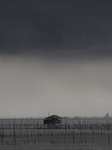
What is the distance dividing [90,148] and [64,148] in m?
3.01

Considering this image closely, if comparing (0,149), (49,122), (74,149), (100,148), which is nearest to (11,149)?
(0,149)

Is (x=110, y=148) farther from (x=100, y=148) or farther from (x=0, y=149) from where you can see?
(x=0, y=149)

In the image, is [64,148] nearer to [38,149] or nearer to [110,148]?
[38,149]

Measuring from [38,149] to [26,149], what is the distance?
1.34 metres

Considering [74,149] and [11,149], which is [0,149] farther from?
[74,149]

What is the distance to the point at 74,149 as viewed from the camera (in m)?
35.2

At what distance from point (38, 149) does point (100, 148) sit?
23.5ft

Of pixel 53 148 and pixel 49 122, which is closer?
pixel 53 148

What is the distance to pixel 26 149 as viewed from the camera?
35.2m

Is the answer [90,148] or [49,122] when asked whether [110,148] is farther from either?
[49,122]

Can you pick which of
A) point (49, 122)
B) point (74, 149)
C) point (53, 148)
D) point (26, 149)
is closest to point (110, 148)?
point (74, 149)

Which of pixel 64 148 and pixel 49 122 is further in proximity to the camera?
pixel 49 122

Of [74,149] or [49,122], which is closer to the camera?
[74,149]

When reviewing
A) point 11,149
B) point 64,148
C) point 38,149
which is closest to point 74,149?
point 64,148
